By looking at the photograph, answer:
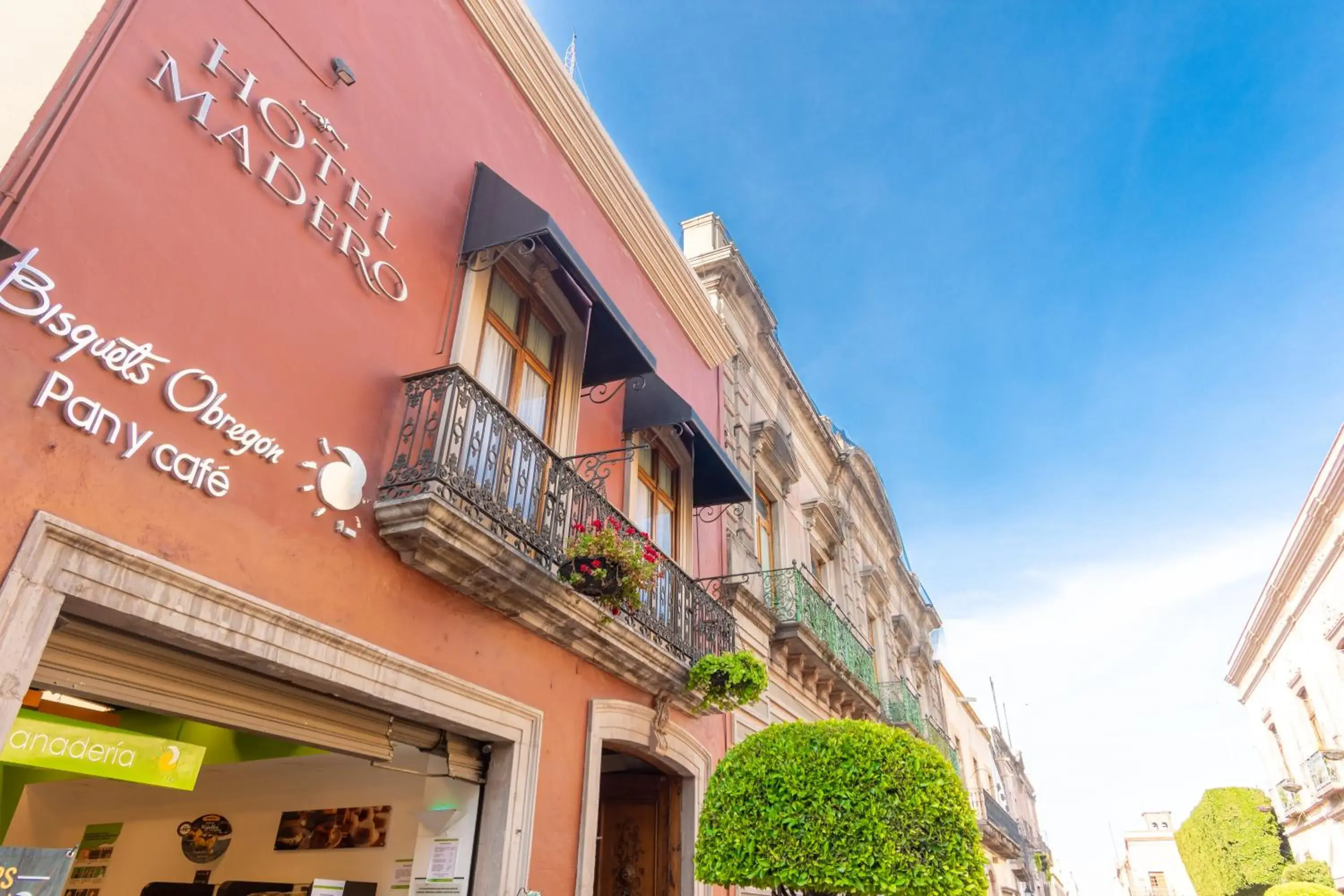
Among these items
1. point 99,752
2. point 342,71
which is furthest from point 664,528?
point 99,752

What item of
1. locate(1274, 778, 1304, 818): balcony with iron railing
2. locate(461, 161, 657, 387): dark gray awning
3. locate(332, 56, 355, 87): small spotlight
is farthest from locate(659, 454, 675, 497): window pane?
locate(1274, 778, 1304, 818): balcony with iron railing

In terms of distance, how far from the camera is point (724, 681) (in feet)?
24.1

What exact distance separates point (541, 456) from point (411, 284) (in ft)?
4.77

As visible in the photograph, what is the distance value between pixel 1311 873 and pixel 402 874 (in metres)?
25.0

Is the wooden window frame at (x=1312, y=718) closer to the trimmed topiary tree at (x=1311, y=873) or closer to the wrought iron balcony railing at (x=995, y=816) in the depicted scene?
the trimmed topiary tree at (x=1311, y=873)

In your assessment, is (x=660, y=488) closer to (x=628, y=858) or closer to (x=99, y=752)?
(x=628, y=858)

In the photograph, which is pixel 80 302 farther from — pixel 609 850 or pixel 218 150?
pixel 609 850

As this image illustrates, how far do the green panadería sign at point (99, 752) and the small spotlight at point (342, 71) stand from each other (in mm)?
3935

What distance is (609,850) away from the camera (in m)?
7.89

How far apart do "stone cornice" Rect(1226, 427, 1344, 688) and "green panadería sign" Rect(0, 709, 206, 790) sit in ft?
64.6

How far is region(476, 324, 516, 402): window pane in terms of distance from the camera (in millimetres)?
6289

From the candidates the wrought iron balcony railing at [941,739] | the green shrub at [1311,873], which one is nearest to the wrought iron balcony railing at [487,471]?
the wrought iron balcony railing at [941,739]

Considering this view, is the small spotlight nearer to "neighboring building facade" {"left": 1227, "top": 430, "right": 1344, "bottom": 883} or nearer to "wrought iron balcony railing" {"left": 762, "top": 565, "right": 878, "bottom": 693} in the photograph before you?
"wrought iron balcony railing" {"left": 762, "top": 565, "right": 878, "bottom": 693}

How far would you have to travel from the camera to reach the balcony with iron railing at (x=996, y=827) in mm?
22562
